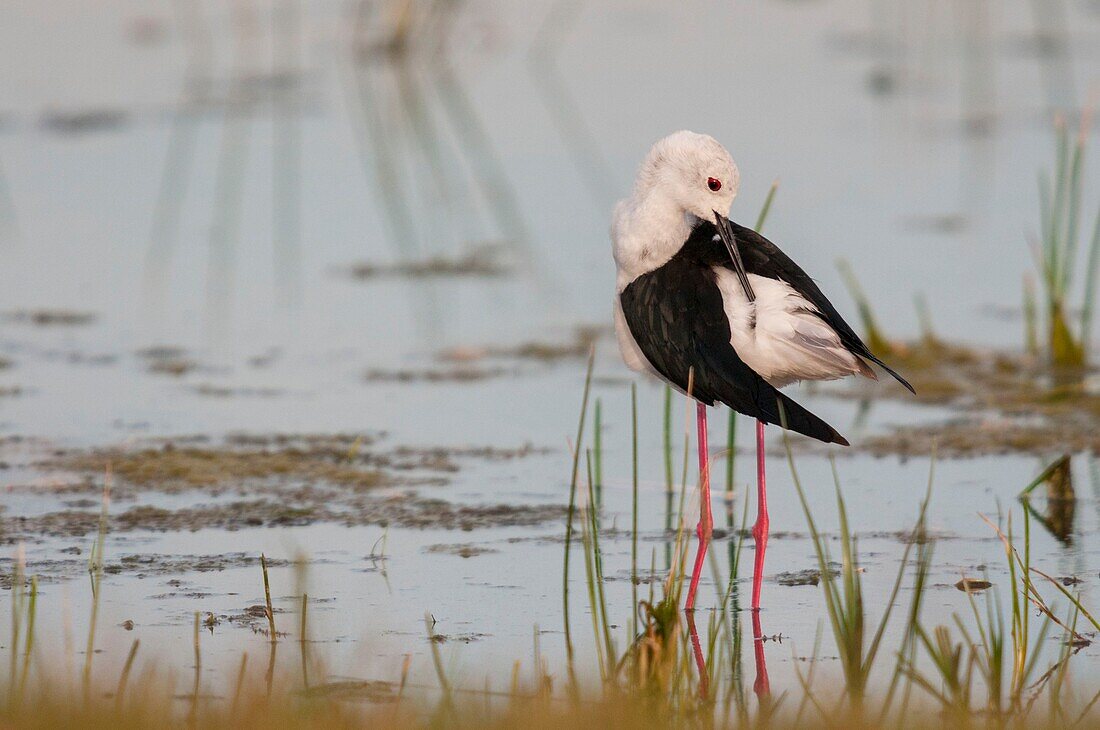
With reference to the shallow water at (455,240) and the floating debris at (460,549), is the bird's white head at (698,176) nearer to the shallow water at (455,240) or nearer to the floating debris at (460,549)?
the shallow water at (455,240)

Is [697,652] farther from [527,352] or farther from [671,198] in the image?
[527,352]

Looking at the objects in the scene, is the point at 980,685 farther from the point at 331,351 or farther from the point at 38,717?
the point at 331,351

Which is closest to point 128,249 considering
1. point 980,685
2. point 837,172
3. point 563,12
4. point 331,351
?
point 331,351

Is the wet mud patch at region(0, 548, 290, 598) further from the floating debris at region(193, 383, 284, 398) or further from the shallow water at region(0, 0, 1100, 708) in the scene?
the floating debris at region(193, 383, 284, 398)

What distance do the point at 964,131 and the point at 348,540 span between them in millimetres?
6718

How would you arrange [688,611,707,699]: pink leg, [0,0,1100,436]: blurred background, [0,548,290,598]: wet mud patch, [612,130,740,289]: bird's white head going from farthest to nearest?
[0,0,1100,436]: blurred background
[612,130,740,289]: bird's white head
[0,548,290,598]: wet mud patch
[688,611,707,699]: pink leg

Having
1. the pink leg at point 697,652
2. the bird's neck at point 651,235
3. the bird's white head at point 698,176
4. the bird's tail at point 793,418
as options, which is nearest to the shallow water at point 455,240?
the pink leg at point 697,652

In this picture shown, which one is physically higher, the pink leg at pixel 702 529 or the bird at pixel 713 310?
the bird at pixel 713 310

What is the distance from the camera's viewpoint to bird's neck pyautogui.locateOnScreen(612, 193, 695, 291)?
4949 millimetres

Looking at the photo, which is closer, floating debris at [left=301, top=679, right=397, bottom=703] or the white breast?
floating debris at [left=301, top=679, right=397, bottom=703]

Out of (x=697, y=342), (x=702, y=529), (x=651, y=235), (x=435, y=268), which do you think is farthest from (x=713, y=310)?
(x=435, y=268)

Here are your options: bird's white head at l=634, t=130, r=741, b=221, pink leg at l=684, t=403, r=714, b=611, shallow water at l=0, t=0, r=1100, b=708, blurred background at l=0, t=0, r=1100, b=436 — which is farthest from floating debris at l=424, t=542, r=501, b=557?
blurred background at l=0, t=0, r=1100, b=436

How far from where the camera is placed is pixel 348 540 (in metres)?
5.20

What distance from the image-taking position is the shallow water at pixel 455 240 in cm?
490
